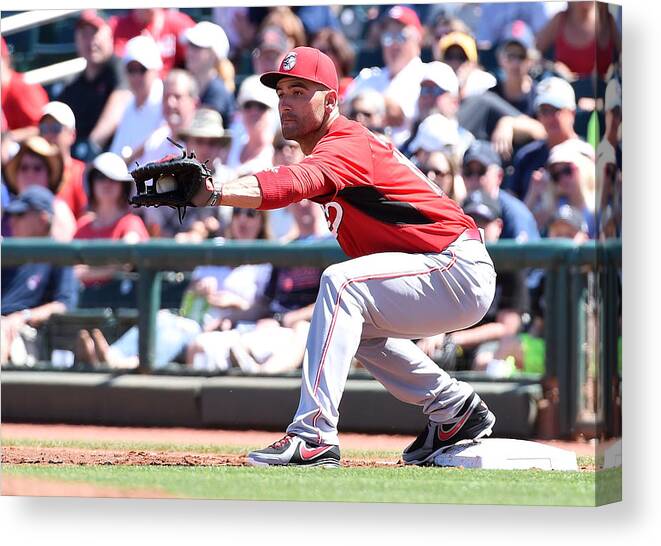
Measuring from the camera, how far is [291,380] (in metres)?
6.98

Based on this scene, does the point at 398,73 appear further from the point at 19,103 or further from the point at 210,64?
the point at 19,103

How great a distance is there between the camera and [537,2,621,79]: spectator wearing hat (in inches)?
231

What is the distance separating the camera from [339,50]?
6996mm

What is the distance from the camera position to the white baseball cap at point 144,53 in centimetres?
711

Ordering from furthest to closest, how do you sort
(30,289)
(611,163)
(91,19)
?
1. (30,289)
2. (91,19)
3. (611,163)

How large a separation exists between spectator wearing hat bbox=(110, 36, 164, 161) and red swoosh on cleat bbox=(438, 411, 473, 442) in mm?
2371

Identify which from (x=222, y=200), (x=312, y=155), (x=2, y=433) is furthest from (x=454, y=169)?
(x=2, y=433)

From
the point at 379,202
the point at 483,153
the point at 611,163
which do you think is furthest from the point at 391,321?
the point at 483,153

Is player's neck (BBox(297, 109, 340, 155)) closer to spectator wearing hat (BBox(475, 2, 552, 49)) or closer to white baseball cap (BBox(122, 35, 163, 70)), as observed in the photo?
spectator wearing hat (BBox(475, 2, 552, 49))

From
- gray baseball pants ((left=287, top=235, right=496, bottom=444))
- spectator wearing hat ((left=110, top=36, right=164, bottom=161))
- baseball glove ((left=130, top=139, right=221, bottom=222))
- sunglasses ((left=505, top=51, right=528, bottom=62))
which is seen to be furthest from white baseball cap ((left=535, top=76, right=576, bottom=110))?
baseball glove ((left=130, top=139, right=221, bottom=222))

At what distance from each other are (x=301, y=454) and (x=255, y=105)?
8.17 feet

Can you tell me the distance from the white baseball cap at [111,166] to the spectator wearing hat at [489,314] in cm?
177

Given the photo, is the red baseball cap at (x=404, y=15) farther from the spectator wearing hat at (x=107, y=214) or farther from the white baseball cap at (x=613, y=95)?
the spectator wearing hat at (x=107, y=214)

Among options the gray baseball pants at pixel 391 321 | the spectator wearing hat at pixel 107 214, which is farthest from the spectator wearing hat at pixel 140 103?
the gray baseball pants at pixel 391 321
